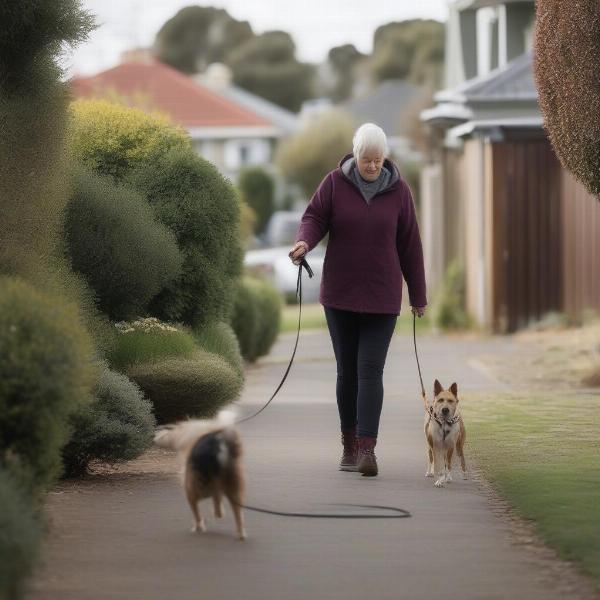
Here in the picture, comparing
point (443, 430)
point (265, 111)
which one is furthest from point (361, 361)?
point (265, 111)

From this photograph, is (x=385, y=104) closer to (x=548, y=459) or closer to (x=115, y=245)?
(x=115, y=245)

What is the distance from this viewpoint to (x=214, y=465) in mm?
7797

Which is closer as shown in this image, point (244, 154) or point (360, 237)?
point (360, 237)

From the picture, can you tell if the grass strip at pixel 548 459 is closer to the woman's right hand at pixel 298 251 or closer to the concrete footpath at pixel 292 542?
the concrete footpath at pixel 292 542

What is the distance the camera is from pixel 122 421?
9922 millimetres

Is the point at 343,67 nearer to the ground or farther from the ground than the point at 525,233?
farther from the ground

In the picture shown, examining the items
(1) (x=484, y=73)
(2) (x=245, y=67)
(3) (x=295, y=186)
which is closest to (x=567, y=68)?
(1) (x=484, y=73)

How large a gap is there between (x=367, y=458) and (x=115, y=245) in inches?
99.0

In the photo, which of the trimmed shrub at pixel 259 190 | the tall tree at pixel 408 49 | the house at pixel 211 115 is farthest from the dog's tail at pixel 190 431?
the tall tree at pixel 408 49

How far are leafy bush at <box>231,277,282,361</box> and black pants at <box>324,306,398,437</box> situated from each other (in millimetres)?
7829

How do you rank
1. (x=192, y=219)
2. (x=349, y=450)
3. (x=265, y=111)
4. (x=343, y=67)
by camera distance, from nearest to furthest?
(x=349, y=450) → (x=192, y=219) → (x=265, y=111) → (x=343, y=67)

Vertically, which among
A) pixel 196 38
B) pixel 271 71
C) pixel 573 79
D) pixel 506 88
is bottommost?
pixel 573 79

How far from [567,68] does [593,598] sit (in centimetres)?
787

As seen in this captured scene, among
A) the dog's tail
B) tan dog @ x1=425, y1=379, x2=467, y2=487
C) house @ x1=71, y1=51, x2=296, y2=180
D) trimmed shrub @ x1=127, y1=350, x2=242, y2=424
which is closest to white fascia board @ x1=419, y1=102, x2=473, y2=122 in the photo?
→ trimmed shrub @ x1=127, y1=350, x2=242, y2=424
